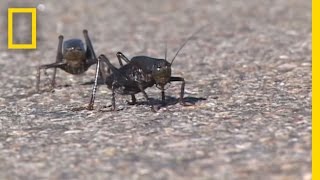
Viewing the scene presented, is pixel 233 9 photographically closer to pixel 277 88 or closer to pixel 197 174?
pixel 277 88

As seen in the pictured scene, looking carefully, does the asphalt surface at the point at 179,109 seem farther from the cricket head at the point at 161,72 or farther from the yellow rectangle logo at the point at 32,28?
the cricket head at the point at 161,72

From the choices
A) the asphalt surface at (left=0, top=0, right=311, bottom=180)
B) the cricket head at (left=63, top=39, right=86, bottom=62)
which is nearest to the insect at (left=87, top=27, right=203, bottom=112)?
the asphalt surface at (left=0, top=0, right=311, bottom=180)

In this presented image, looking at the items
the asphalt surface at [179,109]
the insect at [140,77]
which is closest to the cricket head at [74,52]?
the asphalt surface at [179,109]

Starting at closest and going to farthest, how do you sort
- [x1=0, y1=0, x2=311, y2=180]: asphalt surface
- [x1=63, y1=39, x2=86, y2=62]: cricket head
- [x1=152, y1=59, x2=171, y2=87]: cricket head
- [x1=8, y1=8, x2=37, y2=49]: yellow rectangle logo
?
[x1=0, y1=0, x2=311, y2=180]: asphalt surface, [x1=152, y1=59, x2=171, y2=87]: cricket head, [x1=63, y1=39, x2=86, y2=62]: cricket head, [x1=8, y1=8, x2=37, y2=49]: yellow rectangle logo

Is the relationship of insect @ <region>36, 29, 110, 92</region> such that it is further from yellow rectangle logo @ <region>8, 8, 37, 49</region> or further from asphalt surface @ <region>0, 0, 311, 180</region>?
yellow rectangle logo @ <region>8, 8, 37, 49</region>

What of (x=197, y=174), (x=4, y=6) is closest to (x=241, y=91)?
(x=197, y=174)

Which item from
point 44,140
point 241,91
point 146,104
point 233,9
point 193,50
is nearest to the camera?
point 44,140

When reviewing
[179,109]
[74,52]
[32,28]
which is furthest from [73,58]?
[32,28]

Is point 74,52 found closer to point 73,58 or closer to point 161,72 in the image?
point 73,58

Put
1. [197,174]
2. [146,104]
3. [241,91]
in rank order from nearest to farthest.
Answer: [197,174]
[146,104]
[241,91]
